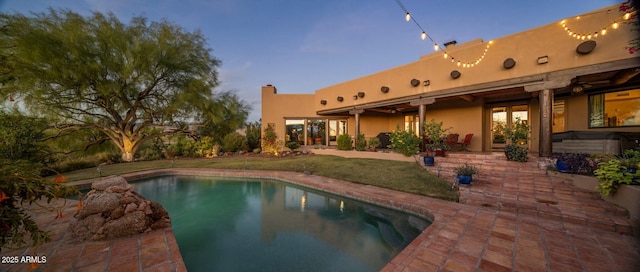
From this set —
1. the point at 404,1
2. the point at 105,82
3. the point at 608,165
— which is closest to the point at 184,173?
the point at 105,82

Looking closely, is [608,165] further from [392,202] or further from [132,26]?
[132,26]

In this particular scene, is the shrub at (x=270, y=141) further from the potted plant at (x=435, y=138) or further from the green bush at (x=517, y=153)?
the green bush at (x=517, y=153)

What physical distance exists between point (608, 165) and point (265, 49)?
16423mm

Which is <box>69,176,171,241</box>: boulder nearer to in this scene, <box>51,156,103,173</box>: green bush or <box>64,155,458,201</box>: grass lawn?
<box>64,155,458,201</box>: grass lawn

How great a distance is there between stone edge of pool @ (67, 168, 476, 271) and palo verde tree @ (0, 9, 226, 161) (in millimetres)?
5714

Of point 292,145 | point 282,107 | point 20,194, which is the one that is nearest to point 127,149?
point 282,107

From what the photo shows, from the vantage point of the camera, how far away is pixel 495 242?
115 inches

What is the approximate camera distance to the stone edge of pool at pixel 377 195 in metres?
2.96

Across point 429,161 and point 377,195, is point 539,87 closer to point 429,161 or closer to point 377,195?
point 429,161

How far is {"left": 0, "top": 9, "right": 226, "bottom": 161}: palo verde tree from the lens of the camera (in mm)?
9305

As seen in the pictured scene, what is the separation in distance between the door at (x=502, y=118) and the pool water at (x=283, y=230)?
7331 millimetres

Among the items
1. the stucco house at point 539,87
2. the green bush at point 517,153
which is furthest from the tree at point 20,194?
the stucco house at point 539,87

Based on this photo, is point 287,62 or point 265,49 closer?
point 265,49

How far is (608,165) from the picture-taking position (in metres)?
3.93
